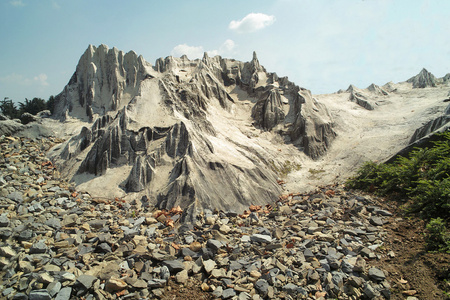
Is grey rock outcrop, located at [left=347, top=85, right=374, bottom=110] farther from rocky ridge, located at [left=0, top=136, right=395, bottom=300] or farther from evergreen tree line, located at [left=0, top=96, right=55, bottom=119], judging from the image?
evergreen tree line, located at [left=0, top=96, right=55, bottom=119]

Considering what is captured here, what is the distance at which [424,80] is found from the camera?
193ft

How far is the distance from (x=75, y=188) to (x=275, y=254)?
17.3 meters

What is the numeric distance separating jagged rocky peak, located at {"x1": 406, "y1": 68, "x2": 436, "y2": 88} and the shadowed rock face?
128 feet

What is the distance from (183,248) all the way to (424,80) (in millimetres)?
71173

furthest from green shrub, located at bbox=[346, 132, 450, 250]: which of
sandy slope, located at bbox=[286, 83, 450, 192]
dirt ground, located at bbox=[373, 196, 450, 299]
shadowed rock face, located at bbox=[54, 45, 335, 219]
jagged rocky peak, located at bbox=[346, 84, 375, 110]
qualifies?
jagged rocky peak, located at bbox=[346, 84, 375, 110]

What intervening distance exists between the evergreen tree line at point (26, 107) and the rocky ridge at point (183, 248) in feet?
136

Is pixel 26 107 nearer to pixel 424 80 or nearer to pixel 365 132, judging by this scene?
pixel 365 132

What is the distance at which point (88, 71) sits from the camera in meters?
43.9

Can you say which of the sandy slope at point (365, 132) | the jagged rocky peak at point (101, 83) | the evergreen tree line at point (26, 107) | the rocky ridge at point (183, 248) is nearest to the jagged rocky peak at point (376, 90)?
the sandy slope at point (365, 132)

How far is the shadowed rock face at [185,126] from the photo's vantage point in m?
20.0

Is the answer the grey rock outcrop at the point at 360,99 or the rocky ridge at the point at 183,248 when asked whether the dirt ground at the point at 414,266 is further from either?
the grey rock outcrop at the point at 360,99

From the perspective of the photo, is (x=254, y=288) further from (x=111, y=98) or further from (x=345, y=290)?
(x=111, y=98)

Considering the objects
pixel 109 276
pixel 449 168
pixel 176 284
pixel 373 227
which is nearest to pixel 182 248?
pixel 176 284

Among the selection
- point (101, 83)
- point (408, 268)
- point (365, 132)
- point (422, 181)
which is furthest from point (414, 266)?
point (101, 83)
